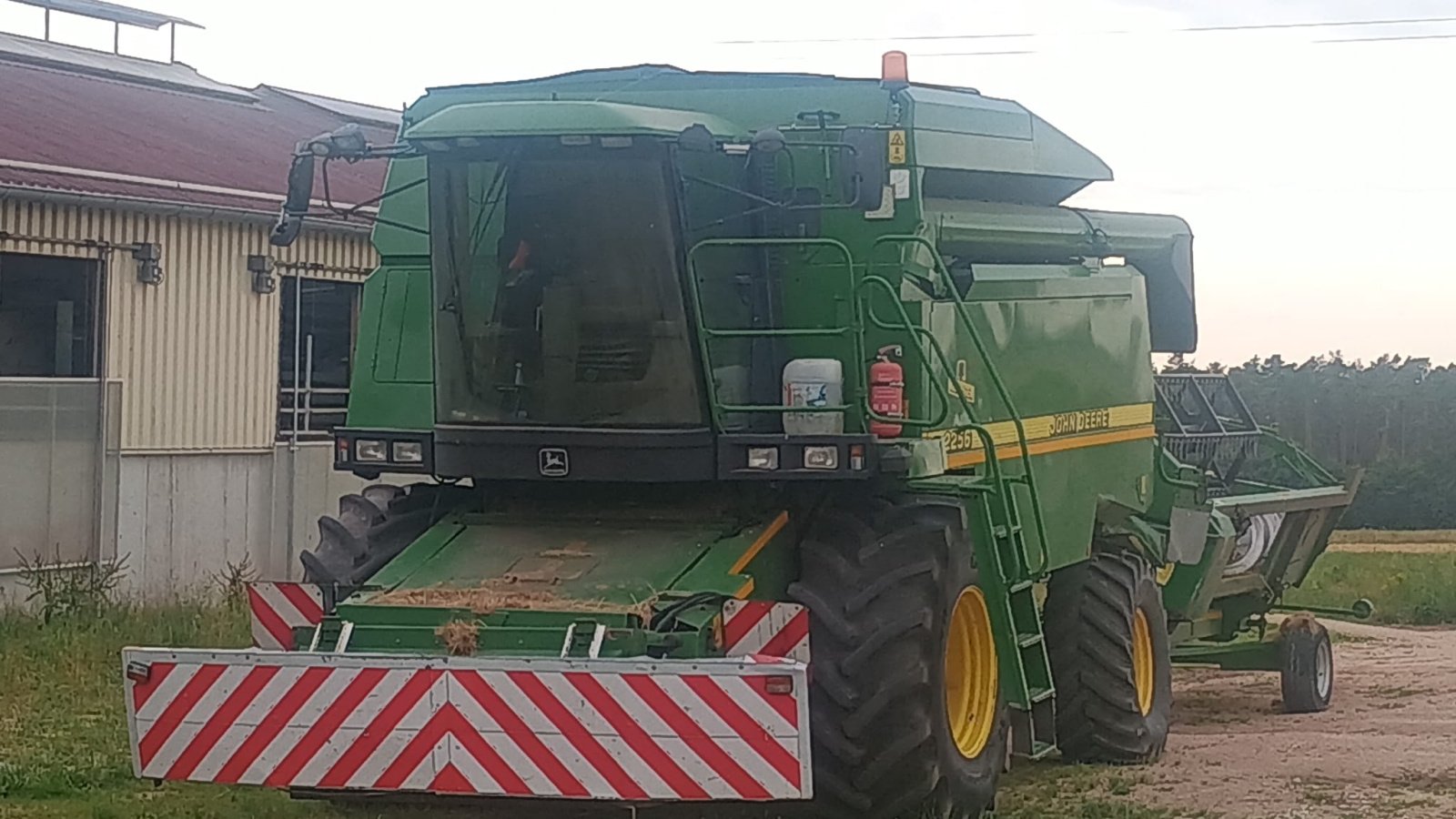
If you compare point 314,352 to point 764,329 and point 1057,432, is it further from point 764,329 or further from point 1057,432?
point 764,329

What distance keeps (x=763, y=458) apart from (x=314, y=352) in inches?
430

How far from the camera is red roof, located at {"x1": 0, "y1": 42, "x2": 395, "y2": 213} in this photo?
56.0 ft

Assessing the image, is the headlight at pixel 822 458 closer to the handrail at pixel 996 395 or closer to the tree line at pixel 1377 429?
the handrail at pixel 996 395

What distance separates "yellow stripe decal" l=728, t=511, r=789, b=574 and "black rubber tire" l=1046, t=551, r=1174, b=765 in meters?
2.54

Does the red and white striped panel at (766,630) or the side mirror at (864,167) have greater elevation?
the side mirror at (864,167)

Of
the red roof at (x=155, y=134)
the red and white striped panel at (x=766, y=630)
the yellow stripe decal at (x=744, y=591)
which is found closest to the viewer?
the red and white striped panel at (x=766, y=630)

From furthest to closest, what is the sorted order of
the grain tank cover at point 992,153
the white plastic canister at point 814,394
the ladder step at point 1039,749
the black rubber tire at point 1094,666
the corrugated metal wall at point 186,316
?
the corrugated metal wall at point 186,316
the black rubber tire at point 1094,666
the grain tank cover at point 992,153
the ladder step at point 1039,749
the white plastic canister at point 814,394

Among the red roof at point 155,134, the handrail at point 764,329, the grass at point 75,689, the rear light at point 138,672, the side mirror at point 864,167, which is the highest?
the red roof at point 155,134

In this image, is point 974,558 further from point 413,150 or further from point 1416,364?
point 1416,364

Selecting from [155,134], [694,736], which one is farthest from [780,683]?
[155,134]

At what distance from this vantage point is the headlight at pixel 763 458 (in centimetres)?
905

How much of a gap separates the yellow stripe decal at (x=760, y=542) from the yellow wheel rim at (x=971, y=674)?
829 mm

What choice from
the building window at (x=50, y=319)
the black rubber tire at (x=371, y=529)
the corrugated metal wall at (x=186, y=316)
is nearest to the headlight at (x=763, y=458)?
the black rubber tire at (x=371, y=529)

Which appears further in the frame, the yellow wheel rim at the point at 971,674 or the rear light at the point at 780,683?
the yellow wheel rim at the point at 971,674
